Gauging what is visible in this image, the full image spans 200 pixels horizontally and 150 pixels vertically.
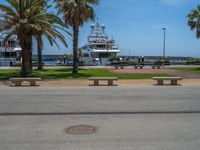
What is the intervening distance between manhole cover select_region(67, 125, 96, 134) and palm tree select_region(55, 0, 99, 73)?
25533 mm

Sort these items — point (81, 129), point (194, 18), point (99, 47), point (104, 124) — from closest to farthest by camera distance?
1. point (81, 129)
2. point (104, 124)
3. point (194, 18)
4. point (99, 47)

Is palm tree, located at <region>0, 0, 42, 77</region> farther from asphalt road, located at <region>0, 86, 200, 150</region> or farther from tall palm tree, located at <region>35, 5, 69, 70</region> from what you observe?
asphalt road, located at <region>0, 86, 200, 150</region>

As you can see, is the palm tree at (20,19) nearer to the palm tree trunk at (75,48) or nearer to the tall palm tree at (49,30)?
Result: the tall palm tree at (49,30)

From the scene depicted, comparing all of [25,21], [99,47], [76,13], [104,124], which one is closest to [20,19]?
[25,21]

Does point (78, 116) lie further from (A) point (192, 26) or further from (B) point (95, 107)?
(A) point (192, 26)

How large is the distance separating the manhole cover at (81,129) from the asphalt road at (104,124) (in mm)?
157

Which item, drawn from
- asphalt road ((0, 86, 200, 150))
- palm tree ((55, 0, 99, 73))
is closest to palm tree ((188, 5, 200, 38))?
palm tree ((55, 0, 99, 73))

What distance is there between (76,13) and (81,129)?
26.0 m

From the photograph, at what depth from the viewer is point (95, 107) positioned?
11586 mm

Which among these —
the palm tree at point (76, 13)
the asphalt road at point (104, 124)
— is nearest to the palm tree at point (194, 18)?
the palm tree at point (76, 13)

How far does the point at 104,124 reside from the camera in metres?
→ 8.66

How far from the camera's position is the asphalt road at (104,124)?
668cm

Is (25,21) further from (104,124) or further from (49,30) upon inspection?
(104,124)

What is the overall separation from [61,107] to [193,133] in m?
5.37
